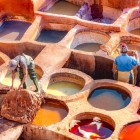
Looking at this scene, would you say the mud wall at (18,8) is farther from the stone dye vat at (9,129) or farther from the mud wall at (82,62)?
the stone dye vat at (9,129)

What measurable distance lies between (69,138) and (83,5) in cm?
773

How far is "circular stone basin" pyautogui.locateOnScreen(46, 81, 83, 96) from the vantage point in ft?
35.7

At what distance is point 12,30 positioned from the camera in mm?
14531

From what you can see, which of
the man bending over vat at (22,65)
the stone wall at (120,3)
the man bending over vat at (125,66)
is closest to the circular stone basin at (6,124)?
the man bending over vat at (22,65)

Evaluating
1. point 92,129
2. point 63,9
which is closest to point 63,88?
point 92,129

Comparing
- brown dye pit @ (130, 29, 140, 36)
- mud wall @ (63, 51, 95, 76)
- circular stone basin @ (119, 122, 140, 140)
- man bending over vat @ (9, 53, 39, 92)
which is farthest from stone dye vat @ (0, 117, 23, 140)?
brown dye pit @ (130, 29, 140, 36)

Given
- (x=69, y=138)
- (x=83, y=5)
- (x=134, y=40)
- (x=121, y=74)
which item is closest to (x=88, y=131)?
(x=69, y=138)

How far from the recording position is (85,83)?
10.8m

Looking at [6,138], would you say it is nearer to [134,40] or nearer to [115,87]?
[115,87]

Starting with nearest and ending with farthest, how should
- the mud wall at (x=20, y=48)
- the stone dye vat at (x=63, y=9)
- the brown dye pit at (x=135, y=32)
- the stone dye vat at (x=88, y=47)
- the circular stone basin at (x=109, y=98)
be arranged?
1. the circular stone basin at (x=109, y=98)
2. the mud wall at (x=20, y=48)
3. the stone dye vat at (x=88, y=47)
4. the brown dye pit at (x=135, y=32)
5. the stone dye vat at (x=63, y=9)

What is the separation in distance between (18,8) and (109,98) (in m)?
6.11

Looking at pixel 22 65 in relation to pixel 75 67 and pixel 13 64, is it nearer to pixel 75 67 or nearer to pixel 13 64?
pixel 13 64

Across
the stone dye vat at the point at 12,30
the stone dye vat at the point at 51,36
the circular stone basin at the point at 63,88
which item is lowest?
the circular stone basin at the point at 63,88

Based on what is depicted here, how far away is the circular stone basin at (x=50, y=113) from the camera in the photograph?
9.82m
